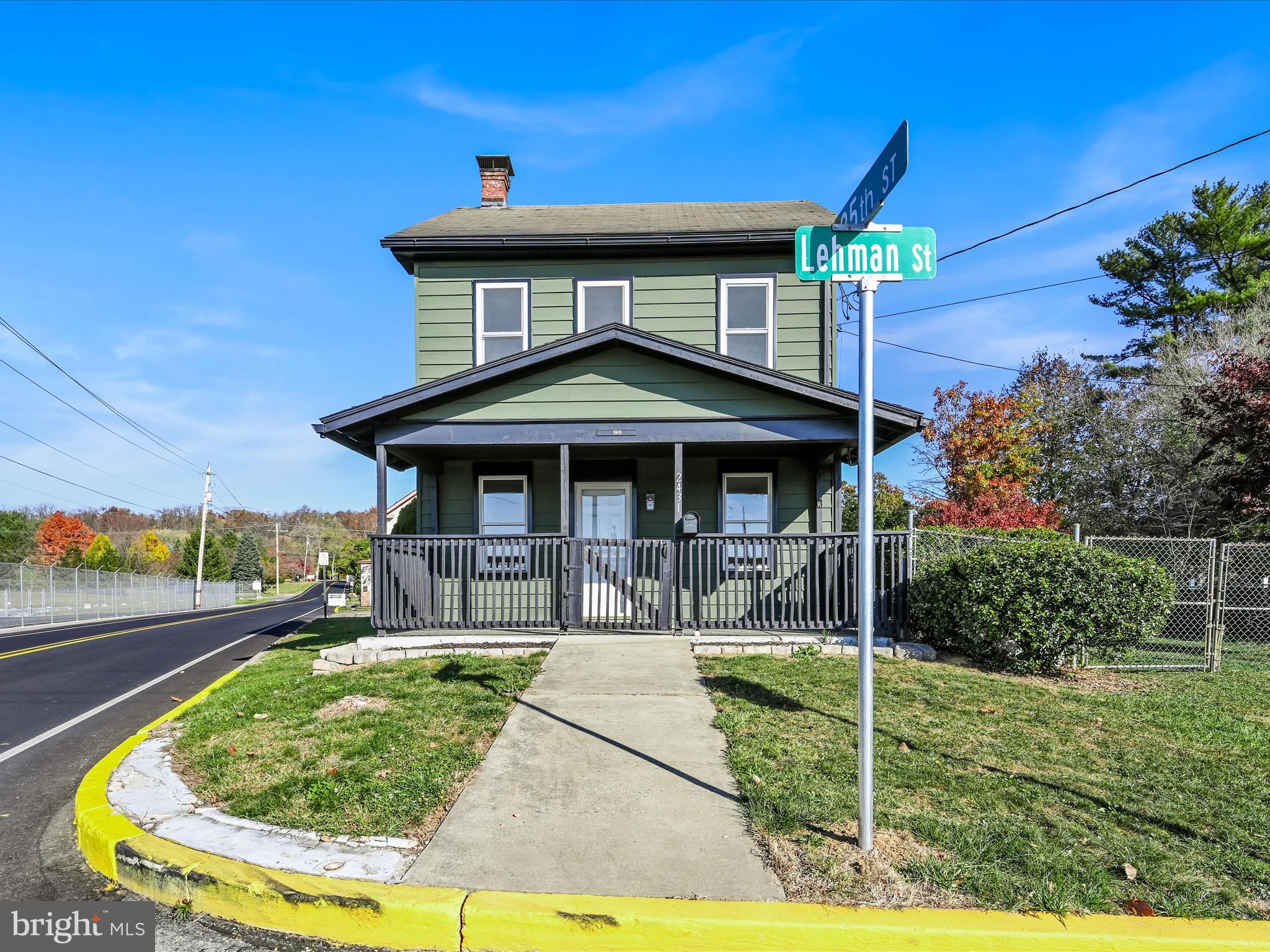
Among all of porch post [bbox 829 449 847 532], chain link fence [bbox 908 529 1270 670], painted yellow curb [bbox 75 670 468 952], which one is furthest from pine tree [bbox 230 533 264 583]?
painted yellow curb [bbox 75 670 468 952]

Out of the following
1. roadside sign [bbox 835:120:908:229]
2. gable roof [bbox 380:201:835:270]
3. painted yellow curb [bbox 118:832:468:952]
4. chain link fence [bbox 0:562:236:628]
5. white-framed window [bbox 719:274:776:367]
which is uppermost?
gable roof [bbox 380:201:835:270]

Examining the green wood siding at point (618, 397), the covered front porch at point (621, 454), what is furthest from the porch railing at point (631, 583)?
the green wood siding at point (618, 397)

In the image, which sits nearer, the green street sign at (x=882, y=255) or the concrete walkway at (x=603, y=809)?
the concrete walkway at (x=603, y=809)

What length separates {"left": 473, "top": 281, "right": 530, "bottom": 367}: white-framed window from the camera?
1255cm

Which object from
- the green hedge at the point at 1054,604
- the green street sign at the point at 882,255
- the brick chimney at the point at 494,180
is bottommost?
the green hedge at the point at 1054,604

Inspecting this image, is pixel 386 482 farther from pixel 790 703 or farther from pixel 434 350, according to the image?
pixel 790 703

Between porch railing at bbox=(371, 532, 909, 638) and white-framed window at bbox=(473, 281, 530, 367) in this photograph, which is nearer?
porch railing at bbox=(371, 532, 909, 638)

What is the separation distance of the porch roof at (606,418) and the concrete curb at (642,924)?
23.8 ft

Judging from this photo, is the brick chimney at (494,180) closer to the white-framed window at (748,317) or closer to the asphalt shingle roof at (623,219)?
the asphalt shingle roof at (623,219)

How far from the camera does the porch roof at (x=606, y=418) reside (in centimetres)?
991

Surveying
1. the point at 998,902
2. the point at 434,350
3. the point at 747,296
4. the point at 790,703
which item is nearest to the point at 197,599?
the point at 434,350

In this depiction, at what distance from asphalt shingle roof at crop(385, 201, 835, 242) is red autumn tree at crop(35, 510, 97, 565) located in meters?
72.6

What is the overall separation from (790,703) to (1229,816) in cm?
302

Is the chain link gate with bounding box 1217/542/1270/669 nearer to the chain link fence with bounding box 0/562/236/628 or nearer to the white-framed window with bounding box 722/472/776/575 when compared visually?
the white-framed window with bounding box 722/472/776/575
